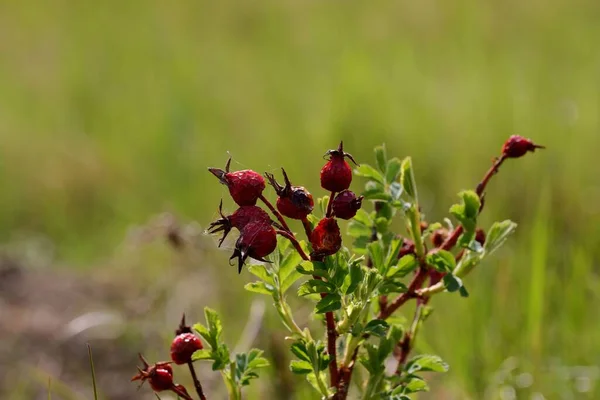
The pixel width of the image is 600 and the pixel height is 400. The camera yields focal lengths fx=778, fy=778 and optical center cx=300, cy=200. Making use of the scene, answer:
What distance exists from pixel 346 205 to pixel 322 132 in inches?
147

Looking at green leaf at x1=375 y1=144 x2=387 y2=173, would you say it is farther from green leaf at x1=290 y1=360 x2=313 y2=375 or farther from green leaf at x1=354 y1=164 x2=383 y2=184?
green leaf at x1=290 y1=360 x2=313 y2=375

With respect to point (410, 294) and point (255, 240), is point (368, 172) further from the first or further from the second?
Result: point (255, 240)

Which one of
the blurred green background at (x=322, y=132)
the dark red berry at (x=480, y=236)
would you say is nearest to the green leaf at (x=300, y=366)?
the dark red berry at (x=480, y=236)

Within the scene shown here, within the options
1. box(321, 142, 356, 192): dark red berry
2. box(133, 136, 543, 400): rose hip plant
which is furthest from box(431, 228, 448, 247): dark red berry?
box(321, 142, 356, 192): dark red berry

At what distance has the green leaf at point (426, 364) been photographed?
3.74 ft

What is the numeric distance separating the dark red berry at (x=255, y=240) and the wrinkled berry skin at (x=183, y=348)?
0.23 m

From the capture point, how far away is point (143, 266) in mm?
3914

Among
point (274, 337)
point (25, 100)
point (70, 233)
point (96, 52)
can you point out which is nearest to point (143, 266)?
point (70, 233)

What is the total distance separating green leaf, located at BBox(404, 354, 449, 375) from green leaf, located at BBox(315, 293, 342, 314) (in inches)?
9.4

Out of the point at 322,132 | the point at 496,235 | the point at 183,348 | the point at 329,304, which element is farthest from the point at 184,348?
the point at 322,132

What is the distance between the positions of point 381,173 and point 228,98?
5.41 m

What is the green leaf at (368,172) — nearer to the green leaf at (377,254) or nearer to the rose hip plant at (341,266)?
the rose hip plant at (341,266)

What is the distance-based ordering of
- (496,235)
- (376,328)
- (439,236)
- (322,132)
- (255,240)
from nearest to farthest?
1. (255,240)
2. (376,328)
3. (496,235)
4. (439,236)
5. (322,132)

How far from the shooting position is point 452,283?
1.08 metres
